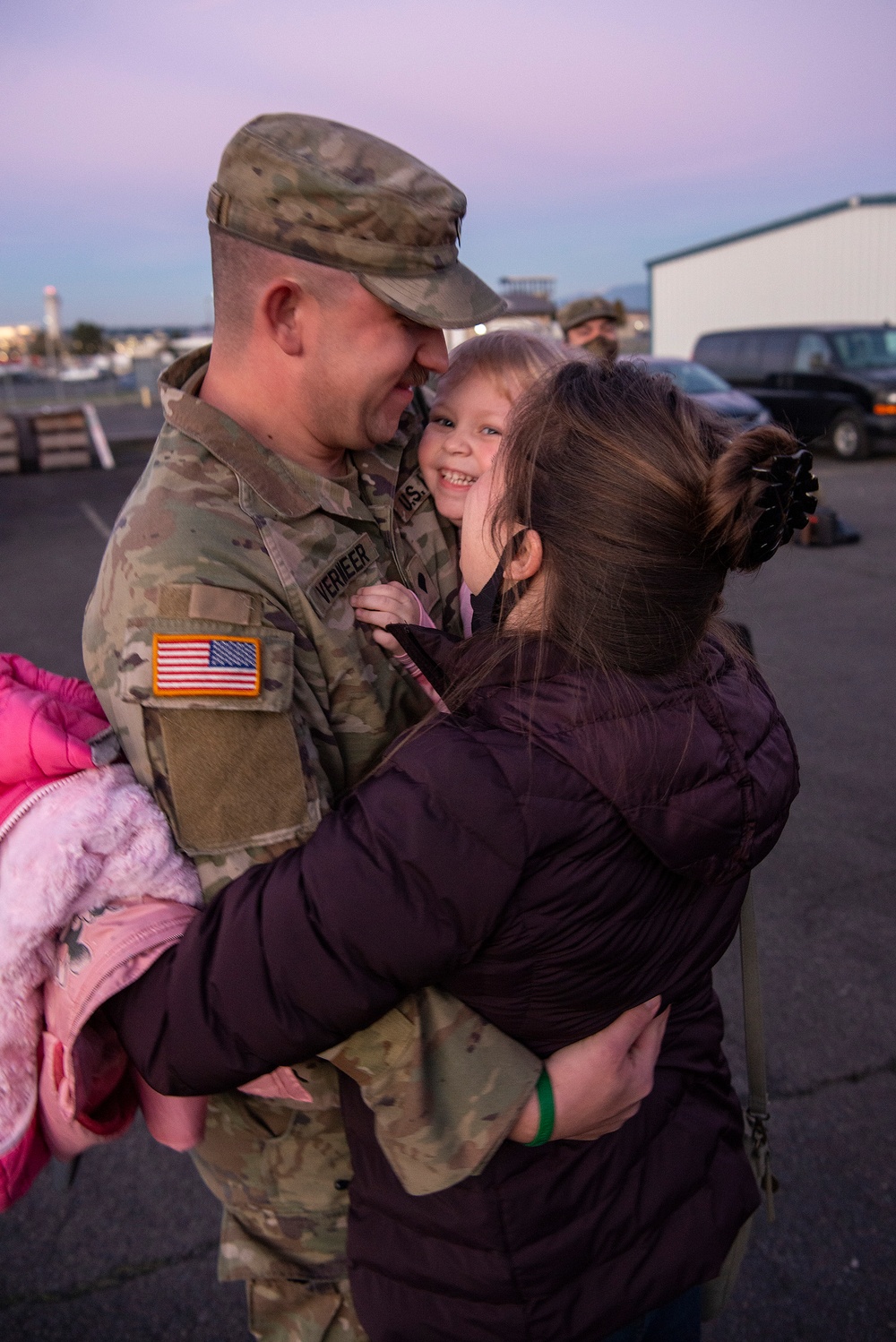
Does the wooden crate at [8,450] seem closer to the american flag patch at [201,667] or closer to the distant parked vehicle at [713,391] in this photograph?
the distant parked vehicle at [713,391]

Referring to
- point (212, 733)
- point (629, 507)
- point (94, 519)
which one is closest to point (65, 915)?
point (212, 733)

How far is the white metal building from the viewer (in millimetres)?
25422

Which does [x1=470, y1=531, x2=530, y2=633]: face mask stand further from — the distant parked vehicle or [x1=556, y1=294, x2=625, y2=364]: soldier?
the distant parked vehicle

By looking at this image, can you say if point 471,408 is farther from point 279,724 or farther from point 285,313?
point 279,724

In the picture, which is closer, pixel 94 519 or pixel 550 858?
pixel 550 858

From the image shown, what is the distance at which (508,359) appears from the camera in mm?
2064

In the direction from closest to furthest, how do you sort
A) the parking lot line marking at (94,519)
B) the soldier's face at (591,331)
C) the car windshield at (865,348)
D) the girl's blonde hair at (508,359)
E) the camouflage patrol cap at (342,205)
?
the camouflage patrol cap at (342,205) < the girl's blonde hair at (508,359) < the soldier's face at (591,331) < the parking lot line marking at (94,519) < the car windshield at (865,348)

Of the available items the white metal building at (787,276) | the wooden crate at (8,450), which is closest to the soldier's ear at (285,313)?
the wooden crate at (8,450)

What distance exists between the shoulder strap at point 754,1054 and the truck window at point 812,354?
51.5 feet

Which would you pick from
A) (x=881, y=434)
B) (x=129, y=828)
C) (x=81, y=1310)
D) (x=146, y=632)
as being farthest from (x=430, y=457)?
(x=881, y=434)

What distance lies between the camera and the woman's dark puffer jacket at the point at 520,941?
1.15 metres

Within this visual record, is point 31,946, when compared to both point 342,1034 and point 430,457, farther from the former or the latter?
point 430,457

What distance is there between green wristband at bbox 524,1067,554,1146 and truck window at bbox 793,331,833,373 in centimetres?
1614

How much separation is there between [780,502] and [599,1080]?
76cm
